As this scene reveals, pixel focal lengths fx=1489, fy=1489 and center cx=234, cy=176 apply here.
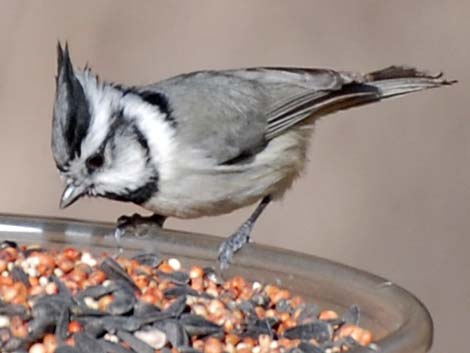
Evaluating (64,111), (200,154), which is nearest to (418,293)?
(200,154)

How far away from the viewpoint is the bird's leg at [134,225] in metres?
2.85

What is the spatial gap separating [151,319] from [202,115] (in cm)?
96

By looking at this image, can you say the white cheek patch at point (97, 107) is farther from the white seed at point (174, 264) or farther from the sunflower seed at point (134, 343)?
the sunflower seed at point (134, 343)

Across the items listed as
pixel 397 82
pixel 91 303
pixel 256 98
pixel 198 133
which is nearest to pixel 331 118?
pixel 397 82

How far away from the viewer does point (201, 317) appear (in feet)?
7.91

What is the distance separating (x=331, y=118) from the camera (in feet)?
16.6

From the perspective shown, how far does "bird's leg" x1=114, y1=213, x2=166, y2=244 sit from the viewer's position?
2.85 metres

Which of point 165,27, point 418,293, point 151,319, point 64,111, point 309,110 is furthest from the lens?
point 165,27

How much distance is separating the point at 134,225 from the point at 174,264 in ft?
0.90

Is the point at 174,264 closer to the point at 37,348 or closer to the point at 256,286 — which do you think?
the point at 256,286

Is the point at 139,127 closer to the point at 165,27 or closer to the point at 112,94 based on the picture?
the point at 112,94

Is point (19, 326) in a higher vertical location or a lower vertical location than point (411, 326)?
lower

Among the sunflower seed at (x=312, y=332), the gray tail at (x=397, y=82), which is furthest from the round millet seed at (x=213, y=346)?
the gray tail at (x=397, y=82)

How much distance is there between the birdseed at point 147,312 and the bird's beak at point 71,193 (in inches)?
13.0
